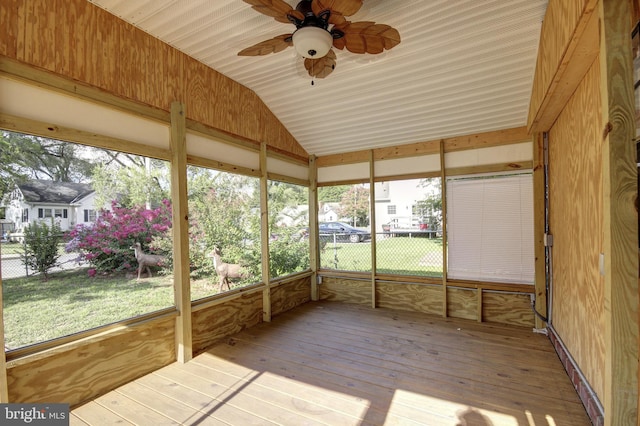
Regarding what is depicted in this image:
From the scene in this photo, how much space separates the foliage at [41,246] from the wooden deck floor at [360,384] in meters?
1.09

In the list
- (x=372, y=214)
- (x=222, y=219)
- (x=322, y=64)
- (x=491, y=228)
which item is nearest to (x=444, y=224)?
(x=491, y=228)

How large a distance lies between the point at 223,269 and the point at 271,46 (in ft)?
8.38

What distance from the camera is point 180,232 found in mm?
2895

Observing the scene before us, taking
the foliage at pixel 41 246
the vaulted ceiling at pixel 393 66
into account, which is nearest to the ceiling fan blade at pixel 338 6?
the vaulted ceiling at pixel 393 66

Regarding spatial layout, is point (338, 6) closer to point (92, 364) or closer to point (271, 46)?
point (271, 46)

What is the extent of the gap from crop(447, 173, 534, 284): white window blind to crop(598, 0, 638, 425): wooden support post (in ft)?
8.85

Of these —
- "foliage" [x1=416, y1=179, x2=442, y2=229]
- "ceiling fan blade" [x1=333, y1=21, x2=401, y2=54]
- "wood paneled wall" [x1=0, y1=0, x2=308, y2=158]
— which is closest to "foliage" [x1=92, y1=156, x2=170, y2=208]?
"wood paneled wall" [x1=0, y1=0, x2=308, y2=158]

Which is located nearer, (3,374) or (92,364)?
(3,374)

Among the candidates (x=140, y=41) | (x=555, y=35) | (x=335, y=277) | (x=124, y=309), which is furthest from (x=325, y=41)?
(x=335, y=277)

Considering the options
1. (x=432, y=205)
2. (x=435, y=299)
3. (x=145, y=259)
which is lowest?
(x=435, y=299)

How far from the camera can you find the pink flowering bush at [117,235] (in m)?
2.33

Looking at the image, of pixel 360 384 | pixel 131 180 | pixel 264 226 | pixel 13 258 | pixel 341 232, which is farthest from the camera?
pixel 341 232

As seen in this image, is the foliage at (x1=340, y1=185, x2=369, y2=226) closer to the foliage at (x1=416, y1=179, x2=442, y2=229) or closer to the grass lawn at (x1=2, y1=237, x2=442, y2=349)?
the foliage at (x1=416, y1=179, x2=442, y2=229)

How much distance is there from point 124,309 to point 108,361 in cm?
41
